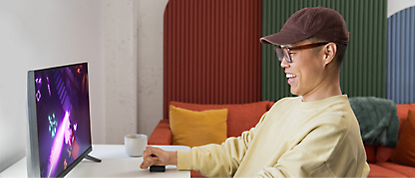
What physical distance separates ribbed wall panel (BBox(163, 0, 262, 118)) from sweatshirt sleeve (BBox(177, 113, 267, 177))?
6.16ft

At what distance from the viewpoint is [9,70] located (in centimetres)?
125

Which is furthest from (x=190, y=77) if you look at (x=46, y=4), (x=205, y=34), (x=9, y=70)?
(x=9, y=70)

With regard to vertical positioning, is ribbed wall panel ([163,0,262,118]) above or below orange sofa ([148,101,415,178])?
above

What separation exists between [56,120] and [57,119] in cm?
1

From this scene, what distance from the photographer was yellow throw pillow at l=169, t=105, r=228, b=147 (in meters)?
2.72

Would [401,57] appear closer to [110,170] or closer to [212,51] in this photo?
[212,51]

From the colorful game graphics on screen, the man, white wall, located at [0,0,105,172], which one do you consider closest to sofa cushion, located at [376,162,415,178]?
the man

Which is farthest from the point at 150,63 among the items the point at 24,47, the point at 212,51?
the point at 24,47

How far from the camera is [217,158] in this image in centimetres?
137

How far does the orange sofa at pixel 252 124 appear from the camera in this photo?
2344 mm

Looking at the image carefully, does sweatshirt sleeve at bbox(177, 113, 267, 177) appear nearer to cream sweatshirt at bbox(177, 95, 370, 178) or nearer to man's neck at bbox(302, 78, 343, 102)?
cream sweatshirt at bbox(177, 95, 370, 178)

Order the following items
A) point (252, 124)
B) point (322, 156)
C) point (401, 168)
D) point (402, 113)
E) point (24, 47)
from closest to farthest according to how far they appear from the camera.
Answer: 1. point (322, 156)
2. point (24, 47)
3. point (401, 168)
4. point (402, 113)
5. point (252, 124)

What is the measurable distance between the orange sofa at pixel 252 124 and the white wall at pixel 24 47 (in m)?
0.94

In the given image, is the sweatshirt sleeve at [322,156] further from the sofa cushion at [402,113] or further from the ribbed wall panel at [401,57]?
the ribbed wall panel at [401,57]
